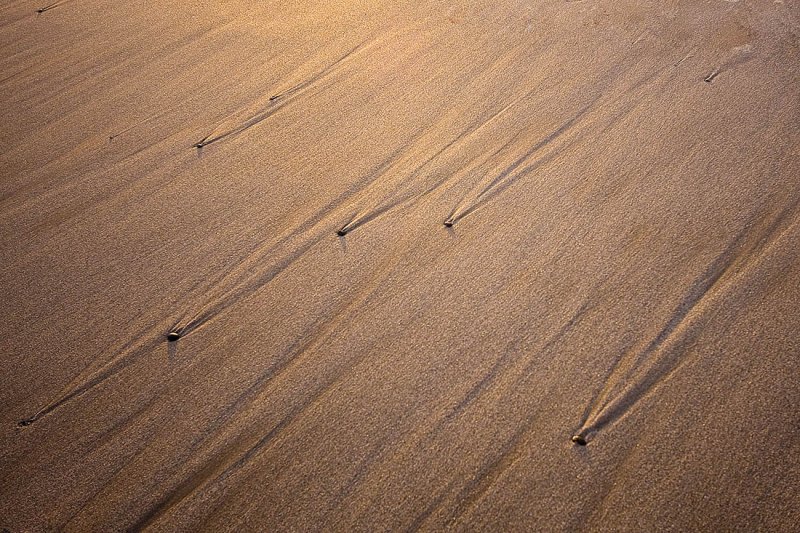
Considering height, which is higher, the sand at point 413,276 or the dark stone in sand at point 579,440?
the sand at point 413,276

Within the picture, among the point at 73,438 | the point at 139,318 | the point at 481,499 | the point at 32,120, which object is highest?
the point at 32,120

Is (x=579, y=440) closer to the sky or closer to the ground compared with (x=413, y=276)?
closer to the ground

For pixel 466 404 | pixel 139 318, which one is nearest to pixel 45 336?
pixel 139 318

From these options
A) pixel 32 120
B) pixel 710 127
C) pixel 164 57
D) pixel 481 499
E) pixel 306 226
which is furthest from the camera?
pixel 164 57

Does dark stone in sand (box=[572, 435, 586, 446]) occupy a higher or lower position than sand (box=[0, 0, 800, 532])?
lower

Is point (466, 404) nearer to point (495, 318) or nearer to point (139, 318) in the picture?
point (495, 318)

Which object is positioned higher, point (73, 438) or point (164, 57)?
point (164, 57)

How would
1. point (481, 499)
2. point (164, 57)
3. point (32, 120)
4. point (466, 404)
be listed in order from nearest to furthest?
point (481, 499) → point (466, 404) → point (32, 120) → point (164, 57)

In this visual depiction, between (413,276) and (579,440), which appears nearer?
(579,440)
